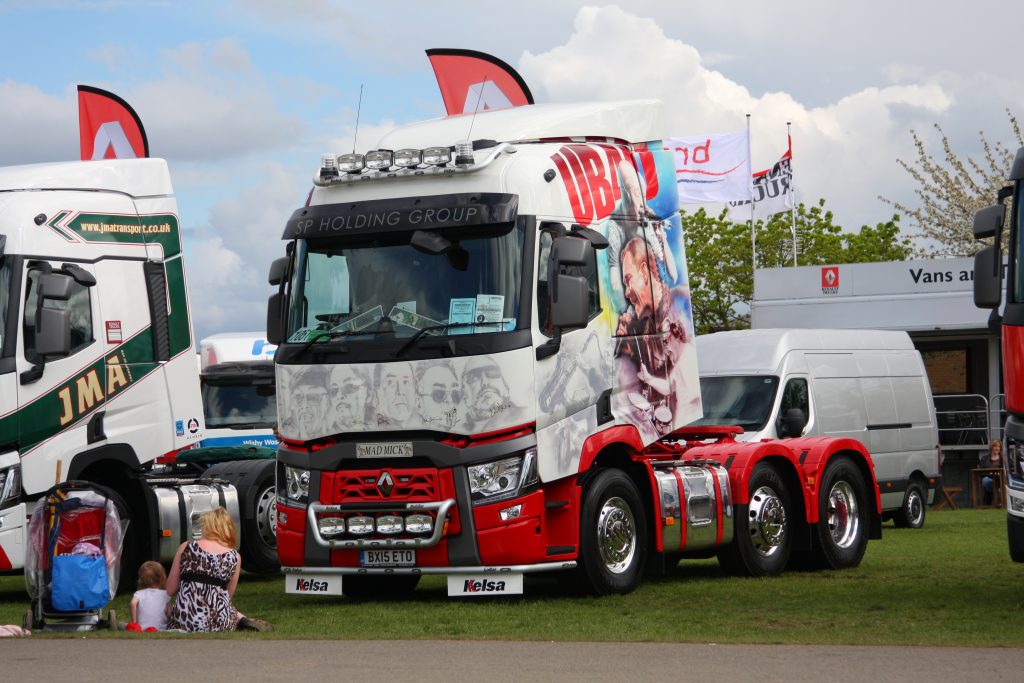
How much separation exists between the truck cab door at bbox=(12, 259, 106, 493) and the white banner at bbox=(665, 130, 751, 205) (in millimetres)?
31248

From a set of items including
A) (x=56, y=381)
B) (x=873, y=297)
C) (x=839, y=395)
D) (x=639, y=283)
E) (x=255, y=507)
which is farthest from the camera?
(x=873, y=297)

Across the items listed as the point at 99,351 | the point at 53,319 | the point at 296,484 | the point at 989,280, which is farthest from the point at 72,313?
the point at 989,280

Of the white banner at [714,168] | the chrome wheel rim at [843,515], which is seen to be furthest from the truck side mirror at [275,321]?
the white banner at [714,168]

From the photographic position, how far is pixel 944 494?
3212cm

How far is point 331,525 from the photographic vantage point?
42.2 feet

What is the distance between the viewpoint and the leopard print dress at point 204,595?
37.4 ft

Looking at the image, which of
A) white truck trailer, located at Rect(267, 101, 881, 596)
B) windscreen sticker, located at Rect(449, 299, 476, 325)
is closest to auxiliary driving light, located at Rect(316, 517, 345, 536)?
white truck trailer, located at Rect(267, 101, 881, 596)

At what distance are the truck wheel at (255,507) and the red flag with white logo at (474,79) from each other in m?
4.45

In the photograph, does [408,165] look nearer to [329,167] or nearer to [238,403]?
[329,167]

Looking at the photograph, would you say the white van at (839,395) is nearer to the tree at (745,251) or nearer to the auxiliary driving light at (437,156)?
the auxiliary driving light at (437,156)

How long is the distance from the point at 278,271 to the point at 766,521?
17.4 feet

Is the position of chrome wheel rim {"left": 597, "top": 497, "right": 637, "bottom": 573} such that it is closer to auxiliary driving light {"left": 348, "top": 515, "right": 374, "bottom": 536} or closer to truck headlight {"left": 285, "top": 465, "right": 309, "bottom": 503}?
auxiliary driving light {"left": 348, "top": 515, "right": 374, "bottom": 536}

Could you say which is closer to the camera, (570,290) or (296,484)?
(570,290)

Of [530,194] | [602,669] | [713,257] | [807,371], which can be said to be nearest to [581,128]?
[530,194]
